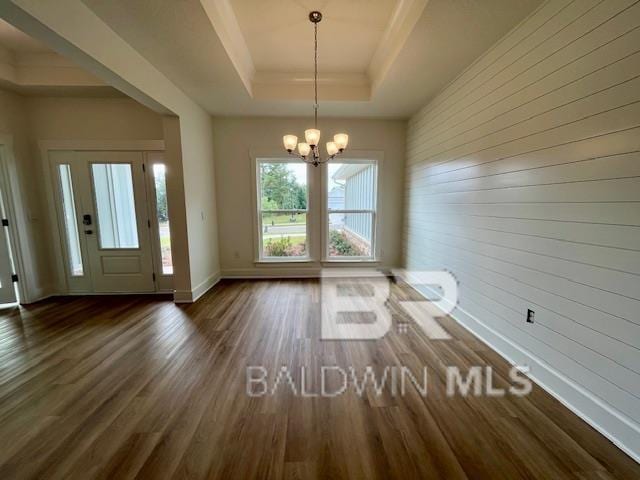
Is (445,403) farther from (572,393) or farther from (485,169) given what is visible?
(485,169)

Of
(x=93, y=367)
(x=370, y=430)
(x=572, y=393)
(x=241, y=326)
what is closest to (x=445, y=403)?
(x=370, y=430)

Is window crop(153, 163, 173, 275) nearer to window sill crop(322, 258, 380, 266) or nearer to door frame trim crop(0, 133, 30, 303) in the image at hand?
door frame trim crop(0, 133, 30, 303)

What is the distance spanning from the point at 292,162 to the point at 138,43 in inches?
99.6

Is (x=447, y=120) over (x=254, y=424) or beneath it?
over

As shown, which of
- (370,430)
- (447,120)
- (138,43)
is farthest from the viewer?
(447,120)

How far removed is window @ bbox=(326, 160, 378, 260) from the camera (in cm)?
464

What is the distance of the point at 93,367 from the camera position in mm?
2123

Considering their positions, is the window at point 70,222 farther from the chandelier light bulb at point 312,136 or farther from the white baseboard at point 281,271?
the chandelier light bulb at point 312,136

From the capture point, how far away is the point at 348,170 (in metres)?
4.80

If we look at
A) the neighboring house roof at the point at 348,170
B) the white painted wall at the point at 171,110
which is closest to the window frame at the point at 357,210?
the neighboring house roof at the point at 348,170

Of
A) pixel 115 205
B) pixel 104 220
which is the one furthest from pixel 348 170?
pixel 104 220

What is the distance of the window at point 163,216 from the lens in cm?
368

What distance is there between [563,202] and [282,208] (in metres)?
3.75

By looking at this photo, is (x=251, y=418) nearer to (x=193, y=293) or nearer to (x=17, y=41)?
(x=193, y=293)
